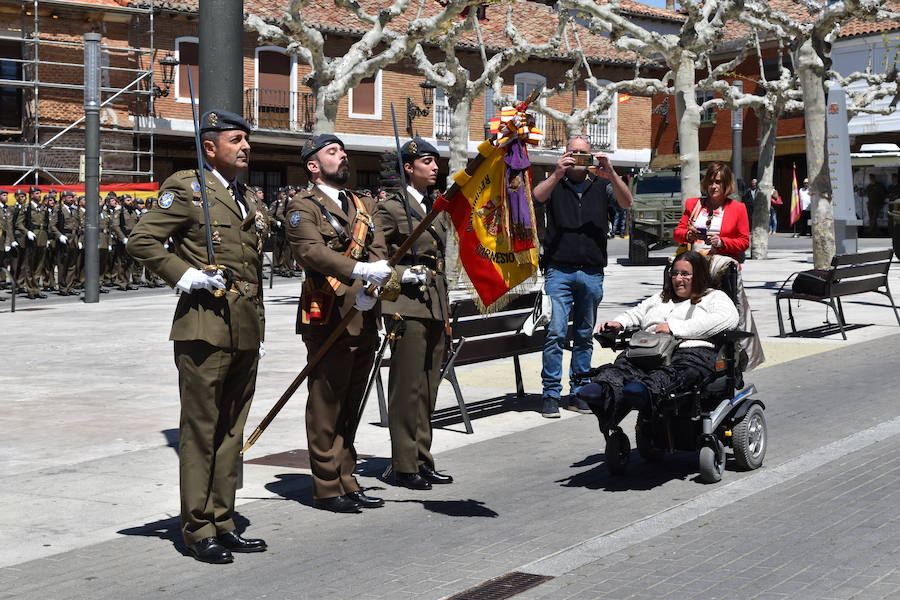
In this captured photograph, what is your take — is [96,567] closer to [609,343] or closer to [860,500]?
[609,343]

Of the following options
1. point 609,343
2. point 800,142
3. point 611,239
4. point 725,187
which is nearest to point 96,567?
point 609,343

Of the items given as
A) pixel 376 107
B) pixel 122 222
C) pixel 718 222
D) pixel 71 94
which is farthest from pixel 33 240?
pixel 376 107

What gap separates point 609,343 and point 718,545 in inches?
79.6

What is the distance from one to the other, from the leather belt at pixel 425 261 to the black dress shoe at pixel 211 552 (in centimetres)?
228

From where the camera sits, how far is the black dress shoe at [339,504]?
7.07 metres

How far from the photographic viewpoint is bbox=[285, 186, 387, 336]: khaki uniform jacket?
22.0 feet

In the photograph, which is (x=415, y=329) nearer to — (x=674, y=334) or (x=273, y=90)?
(x=674, y=334)

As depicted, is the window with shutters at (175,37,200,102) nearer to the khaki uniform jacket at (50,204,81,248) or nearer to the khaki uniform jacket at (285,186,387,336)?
the khaki uniform jacket at (50,204,81,248)

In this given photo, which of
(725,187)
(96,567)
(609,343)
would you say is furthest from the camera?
(725,187)

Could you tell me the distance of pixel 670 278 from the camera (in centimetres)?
831

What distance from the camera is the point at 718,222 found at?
10.3 meters

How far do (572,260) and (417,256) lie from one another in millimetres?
2602

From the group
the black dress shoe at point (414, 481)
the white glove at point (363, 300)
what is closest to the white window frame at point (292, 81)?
the black dress shoe at point (414, 481)

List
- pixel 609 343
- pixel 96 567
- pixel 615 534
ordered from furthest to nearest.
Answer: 1. pixel 609 343
2. pixel 615 534
3. pixel 96 567
